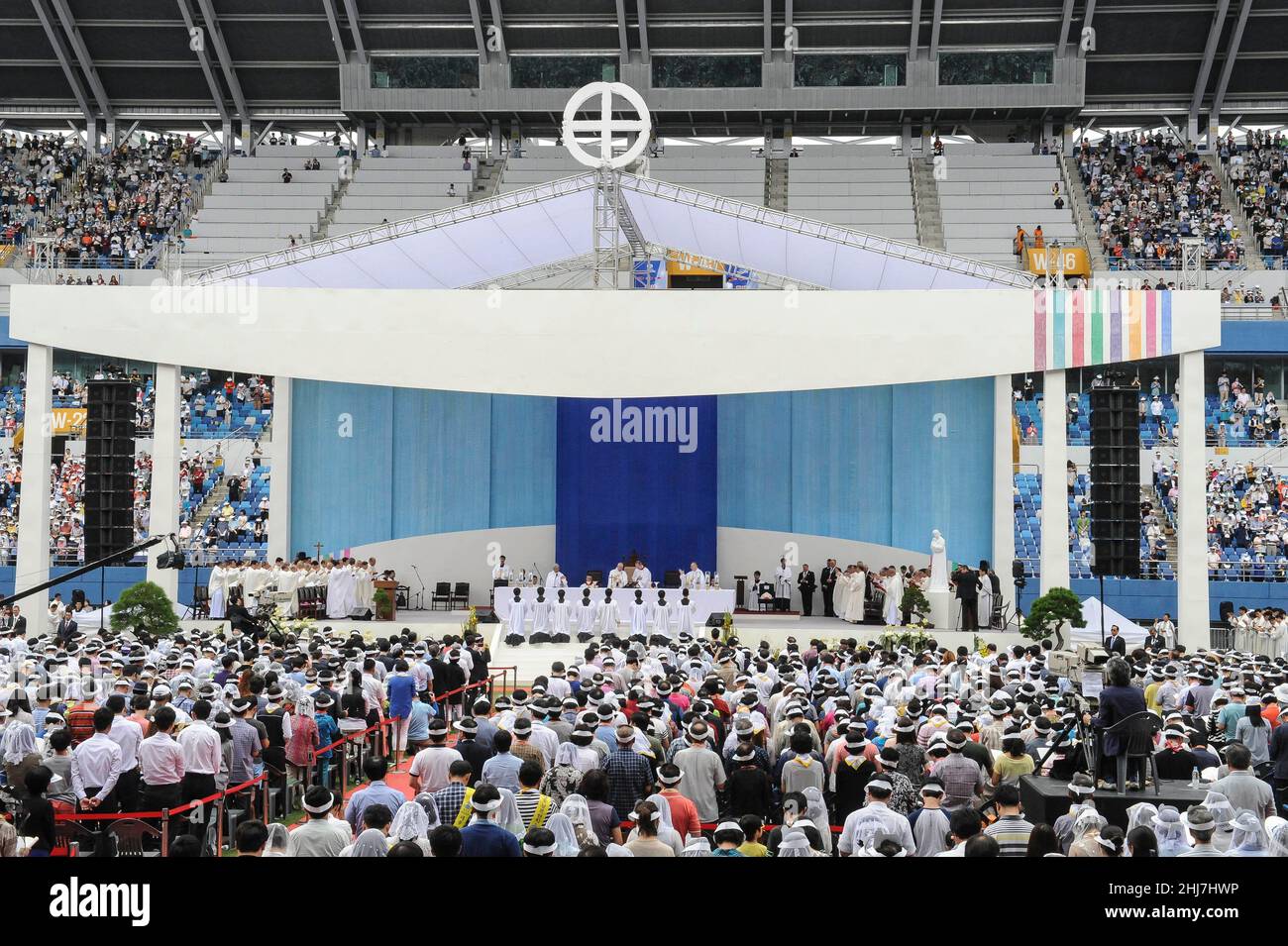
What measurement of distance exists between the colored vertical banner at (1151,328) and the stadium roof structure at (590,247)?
2.37 metres

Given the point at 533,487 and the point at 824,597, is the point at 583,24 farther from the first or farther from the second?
the point at 824,597

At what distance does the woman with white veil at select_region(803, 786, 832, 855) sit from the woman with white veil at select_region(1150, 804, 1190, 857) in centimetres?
227

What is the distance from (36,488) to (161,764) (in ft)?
59.3

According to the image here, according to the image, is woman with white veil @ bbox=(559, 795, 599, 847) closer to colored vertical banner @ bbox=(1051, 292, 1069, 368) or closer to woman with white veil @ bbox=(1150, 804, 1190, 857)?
woman with white veil @ bbox=(1150, 804, 1190, 857)

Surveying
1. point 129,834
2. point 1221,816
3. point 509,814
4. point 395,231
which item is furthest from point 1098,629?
point 129,834

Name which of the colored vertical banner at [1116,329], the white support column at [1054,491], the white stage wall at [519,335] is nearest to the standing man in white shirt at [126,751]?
the white stage wall at [519,335]

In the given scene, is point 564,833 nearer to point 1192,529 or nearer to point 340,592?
point 340,592

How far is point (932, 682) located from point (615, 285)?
42.6 feet

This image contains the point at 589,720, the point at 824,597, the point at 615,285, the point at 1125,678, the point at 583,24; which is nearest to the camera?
the point at 1125,678

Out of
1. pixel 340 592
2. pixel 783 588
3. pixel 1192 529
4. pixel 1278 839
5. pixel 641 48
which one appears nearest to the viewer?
pixel 1278 839

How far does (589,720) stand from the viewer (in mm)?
11922

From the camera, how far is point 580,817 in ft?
29.0

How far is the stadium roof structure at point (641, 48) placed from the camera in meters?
44.0
